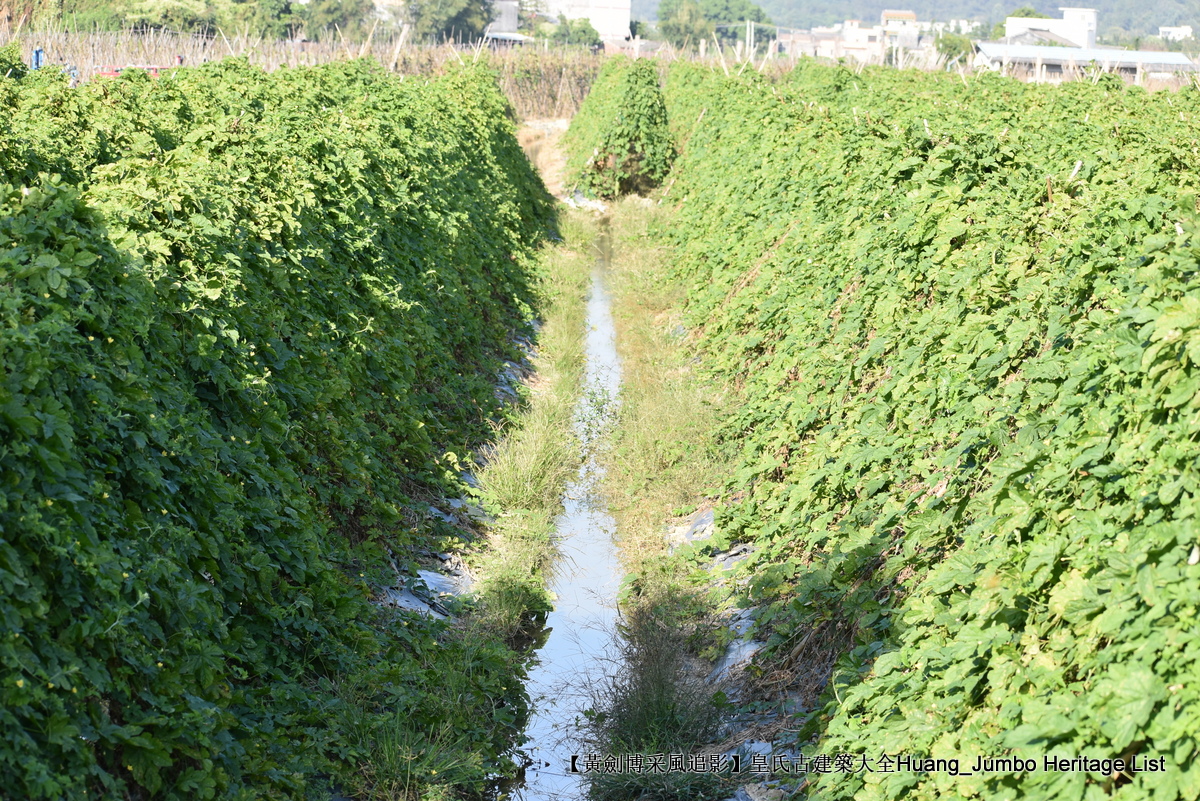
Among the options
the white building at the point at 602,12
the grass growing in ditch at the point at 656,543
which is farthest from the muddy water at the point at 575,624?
the white building at the point at 602,12

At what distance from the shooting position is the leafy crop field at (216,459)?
3525 millimetres

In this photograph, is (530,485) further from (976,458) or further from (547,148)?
(547,148)

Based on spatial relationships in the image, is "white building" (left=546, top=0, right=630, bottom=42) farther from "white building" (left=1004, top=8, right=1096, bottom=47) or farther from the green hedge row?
the green hedge row

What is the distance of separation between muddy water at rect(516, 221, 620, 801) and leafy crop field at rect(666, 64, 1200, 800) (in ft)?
3.02

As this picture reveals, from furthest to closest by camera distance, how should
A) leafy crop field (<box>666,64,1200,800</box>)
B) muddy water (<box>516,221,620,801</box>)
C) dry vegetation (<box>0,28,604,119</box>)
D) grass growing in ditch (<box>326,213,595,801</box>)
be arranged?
1. dry vegetation (<box>0,28,604,119</box>)
2. muddy water (<box>516,221,620,801</box>)
3. grass growing in ditch (<box>326,213,595,801</box>)
4. leafy crop field (<box>666,64,1200,800</box>)

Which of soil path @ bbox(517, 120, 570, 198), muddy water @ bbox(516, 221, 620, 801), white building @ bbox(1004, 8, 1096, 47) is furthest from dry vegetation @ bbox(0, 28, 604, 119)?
white building @ bbox(1004, 8, 1096, 47)

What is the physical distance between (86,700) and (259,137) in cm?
506

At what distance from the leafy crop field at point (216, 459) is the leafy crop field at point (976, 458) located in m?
1.99

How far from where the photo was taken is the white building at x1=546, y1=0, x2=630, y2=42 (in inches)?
5630

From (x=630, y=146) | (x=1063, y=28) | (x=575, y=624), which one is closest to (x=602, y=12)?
(x=1063, y=28)

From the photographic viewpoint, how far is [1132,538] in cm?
354

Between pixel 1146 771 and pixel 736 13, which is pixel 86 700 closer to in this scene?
pixel 1146 771

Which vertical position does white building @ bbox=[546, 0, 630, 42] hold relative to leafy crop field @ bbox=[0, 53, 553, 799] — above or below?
above

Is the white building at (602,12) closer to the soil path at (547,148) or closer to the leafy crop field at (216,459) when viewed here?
the soil path at (547,148)
